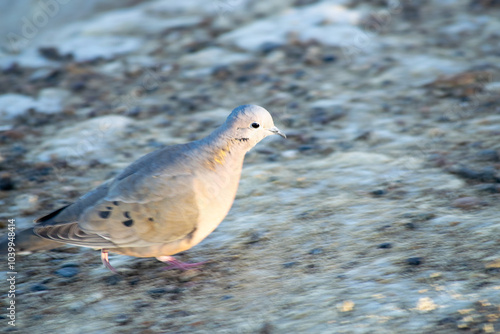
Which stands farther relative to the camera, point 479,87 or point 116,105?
point 116,105

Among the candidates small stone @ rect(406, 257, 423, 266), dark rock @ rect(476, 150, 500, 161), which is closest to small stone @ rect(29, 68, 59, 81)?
dark rock @ rect(476, 150, 500, 161)

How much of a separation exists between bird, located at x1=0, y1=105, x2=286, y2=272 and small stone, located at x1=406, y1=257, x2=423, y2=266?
104 cm

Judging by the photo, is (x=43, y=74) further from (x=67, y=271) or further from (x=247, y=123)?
(x=247, y=123)

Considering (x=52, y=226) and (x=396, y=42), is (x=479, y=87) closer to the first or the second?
(x=396, y=42)

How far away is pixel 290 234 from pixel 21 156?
2688mm

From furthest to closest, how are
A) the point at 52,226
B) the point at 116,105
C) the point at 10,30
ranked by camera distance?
1. the point at 10,30
2. the point at 116,105
3. the point at 52,226

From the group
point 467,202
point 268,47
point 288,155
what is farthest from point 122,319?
point 268,47

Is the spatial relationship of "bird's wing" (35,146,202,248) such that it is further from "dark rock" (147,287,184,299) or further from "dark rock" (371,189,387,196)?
"dark rock" (371,189,387,196)

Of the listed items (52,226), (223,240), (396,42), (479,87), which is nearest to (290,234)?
(223,240)

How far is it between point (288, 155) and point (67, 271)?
2169mm

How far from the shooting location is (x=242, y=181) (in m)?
4.67

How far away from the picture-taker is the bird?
3.29m

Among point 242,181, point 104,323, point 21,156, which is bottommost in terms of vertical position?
point 104,323

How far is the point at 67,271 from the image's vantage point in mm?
3629
